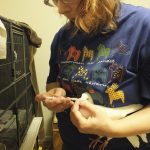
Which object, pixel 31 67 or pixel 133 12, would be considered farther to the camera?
pixel 31 67

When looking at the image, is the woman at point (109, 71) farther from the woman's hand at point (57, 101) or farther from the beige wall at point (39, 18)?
the beige wall at point (39, 18)

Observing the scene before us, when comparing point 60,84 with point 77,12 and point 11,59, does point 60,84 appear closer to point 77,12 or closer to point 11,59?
point 77,12

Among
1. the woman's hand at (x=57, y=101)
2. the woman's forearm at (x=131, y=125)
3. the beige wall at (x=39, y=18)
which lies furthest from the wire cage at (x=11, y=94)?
the woman's forearm at (x=131, y=125)

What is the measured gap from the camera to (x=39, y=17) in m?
2.08

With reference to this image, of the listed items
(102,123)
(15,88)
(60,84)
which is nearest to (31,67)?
(15,88)

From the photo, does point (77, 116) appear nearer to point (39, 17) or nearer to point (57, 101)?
point (57, 101)

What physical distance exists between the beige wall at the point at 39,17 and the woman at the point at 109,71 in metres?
1.41

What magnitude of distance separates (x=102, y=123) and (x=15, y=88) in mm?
884

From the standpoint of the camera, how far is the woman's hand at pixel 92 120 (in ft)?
1.58

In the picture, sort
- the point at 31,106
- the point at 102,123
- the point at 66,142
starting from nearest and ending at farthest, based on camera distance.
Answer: the point at 102,123 < the point at 66,142 < the point at 31,106

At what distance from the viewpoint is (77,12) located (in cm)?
66

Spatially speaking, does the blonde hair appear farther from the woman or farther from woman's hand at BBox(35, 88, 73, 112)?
woman's hand at BBox(35, 88, 73, 112)

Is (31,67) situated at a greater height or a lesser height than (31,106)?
greater

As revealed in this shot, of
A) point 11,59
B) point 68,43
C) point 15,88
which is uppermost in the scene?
point 68,43
